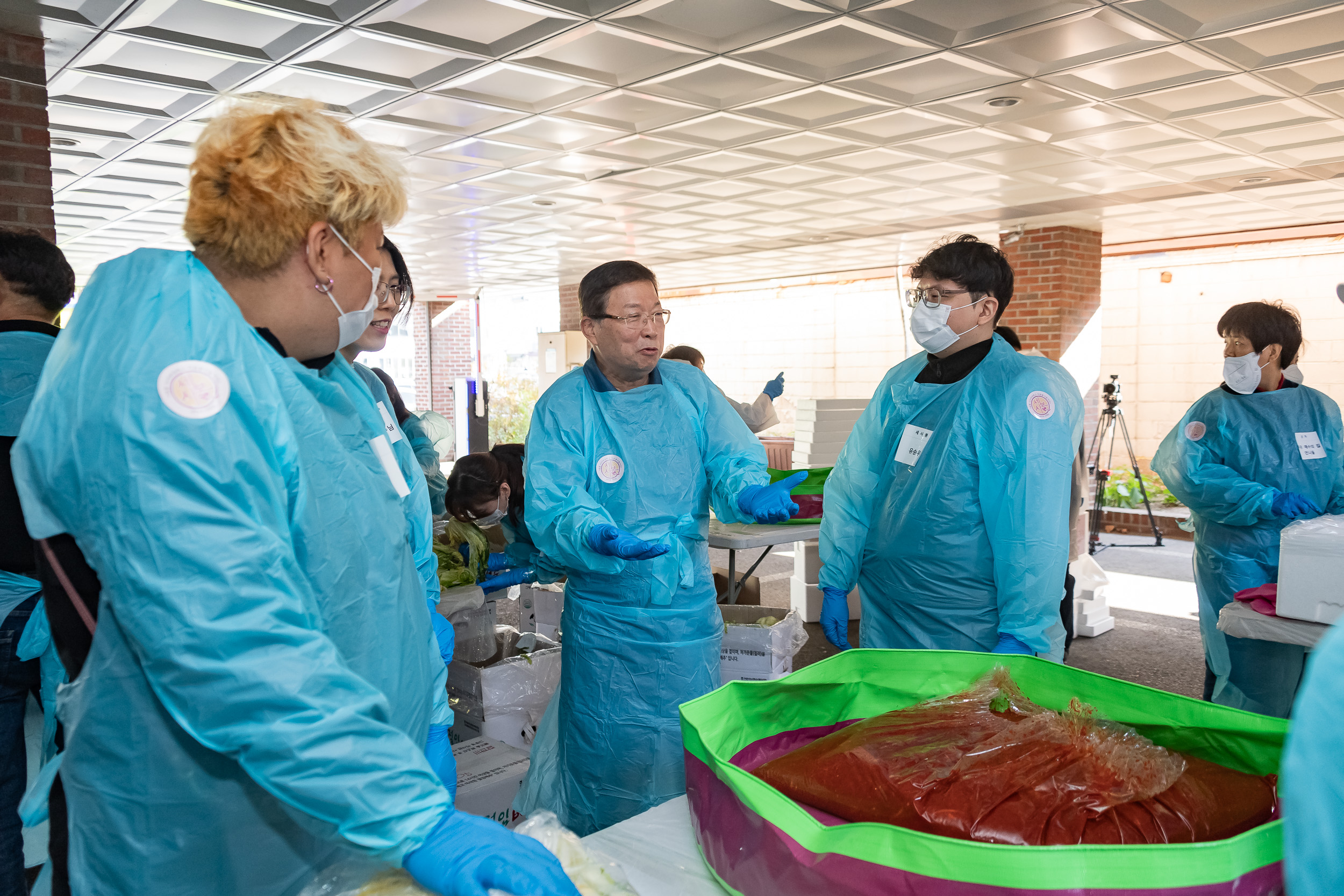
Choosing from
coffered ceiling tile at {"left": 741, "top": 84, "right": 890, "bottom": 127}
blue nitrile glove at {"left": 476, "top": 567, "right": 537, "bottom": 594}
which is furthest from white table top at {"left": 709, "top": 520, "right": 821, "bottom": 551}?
coffered ceiling tile at {"left": 741, "top": 84, "right": 890, "bottom": 127}

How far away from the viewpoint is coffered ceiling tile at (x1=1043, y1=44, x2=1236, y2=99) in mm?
3295

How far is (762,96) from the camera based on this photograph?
3.82 meters

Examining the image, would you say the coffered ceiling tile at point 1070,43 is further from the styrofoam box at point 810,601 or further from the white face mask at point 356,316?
the styrofoam box at point 810,601

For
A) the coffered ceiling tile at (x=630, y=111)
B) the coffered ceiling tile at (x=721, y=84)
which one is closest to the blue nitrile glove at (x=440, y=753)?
the coffered ceiling tile at (x=721, y=84)

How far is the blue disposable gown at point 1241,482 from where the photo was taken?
300 centimetres

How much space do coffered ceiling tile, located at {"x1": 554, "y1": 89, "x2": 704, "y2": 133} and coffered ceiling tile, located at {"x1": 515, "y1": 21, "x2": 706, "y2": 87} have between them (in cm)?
18

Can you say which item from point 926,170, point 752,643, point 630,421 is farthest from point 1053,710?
point 926,170

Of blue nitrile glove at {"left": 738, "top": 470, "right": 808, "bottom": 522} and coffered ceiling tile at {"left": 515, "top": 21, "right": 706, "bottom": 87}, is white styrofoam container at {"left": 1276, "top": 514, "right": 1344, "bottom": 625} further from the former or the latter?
coffered ceiling tile at {"left": 515, "top": 21, "right": 706, "bottom": 87}

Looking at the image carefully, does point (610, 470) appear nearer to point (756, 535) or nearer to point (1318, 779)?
point (756, 535)

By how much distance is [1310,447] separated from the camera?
309cm

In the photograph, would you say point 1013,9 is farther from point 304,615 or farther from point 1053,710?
point 304,615

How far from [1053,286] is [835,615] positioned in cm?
539

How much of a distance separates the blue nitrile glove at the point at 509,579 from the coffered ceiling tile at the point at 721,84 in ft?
6.92

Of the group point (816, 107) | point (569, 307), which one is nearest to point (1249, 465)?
point (816, 107)
